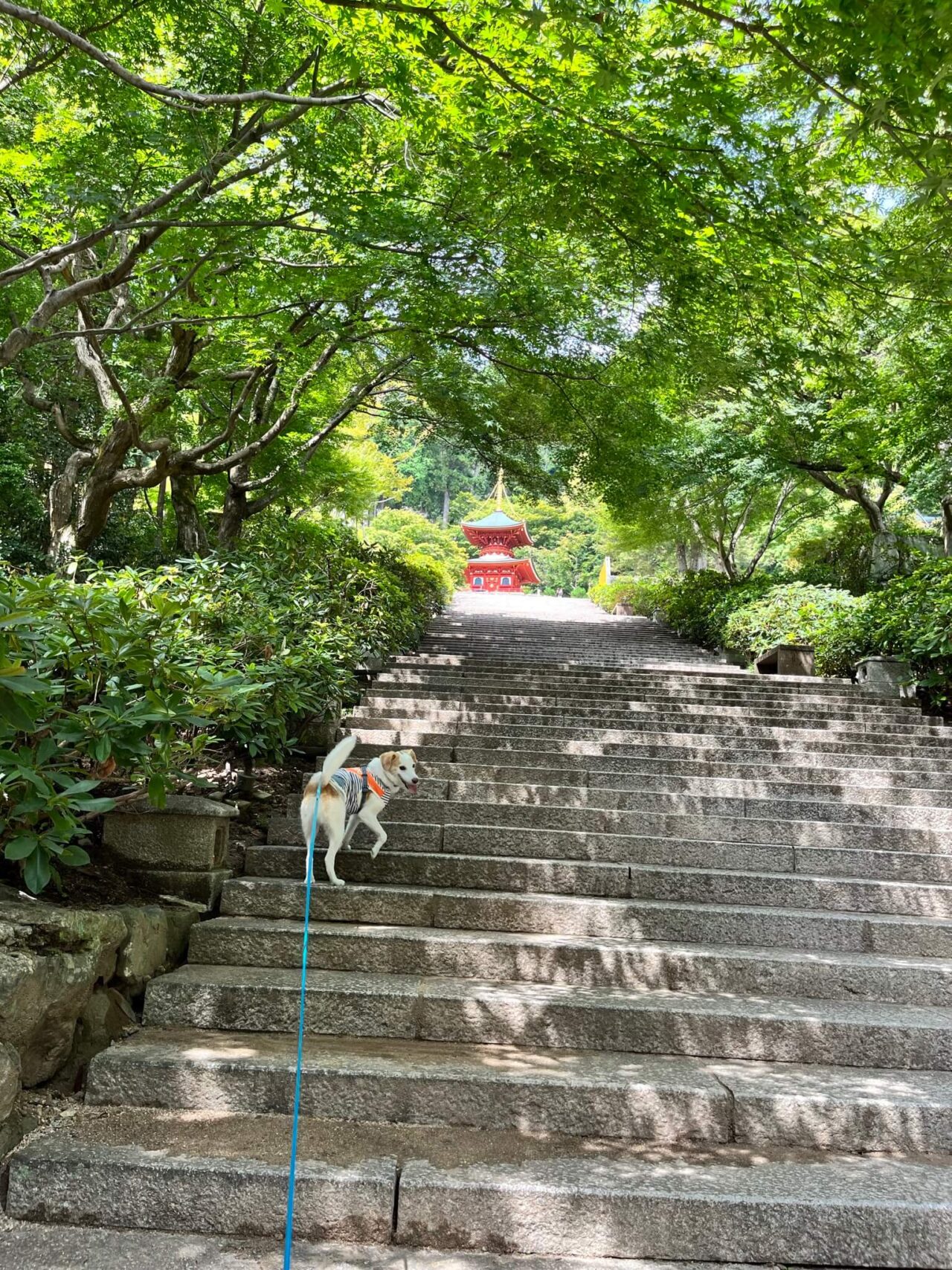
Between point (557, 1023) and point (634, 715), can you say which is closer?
point (557, 1023)

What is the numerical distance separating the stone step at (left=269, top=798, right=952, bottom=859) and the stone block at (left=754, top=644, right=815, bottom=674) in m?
5.47

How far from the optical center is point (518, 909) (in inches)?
153

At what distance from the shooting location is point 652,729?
716 cm

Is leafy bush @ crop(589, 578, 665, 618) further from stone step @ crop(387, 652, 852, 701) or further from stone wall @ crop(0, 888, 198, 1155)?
stone wall @ crop(0, 888, 198, 1155)

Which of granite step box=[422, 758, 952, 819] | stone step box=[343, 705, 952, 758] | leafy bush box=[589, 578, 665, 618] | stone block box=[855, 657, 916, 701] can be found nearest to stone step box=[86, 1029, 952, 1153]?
granite step box=[422, 758, 952, 819]

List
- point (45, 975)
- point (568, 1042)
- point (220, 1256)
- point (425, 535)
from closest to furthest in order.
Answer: point (220, 1256), point (45, 975), point (568, 1042), point (425, 535)

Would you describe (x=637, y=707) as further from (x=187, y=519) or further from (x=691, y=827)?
(x=187, y=519)

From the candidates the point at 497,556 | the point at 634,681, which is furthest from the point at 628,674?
the point at 497,556

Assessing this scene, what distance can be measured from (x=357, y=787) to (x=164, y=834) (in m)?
0.91

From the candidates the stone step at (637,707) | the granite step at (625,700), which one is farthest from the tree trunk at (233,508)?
the stone step at (637,707)

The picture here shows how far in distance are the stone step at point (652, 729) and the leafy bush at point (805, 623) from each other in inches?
96.5

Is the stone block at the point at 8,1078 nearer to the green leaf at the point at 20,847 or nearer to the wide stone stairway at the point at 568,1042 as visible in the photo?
the wide stone stairway at the point at 568,1042

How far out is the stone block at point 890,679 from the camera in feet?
28.8

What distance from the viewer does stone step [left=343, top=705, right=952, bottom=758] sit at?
21.8ft
